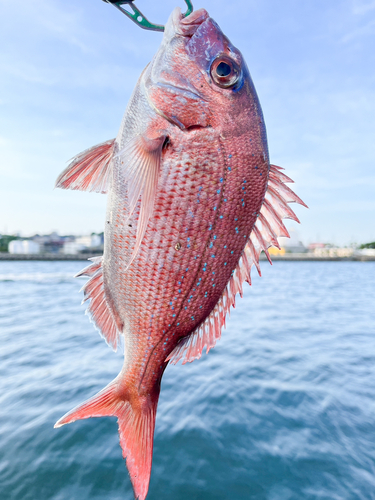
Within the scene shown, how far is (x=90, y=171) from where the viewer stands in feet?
5.90

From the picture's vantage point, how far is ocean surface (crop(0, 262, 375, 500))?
409 cm

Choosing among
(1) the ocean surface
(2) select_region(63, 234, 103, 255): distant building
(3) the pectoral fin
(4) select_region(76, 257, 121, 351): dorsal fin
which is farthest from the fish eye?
(2) select_region(63, 234, 103, 255): distant building

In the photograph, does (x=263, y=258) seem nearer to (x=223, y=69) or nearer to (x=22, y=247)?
(x=22, y=247)

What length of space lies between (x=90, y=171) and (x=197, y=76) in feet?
2.52

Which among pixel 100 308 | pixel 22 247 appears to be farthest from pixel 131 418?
pixel 22 247

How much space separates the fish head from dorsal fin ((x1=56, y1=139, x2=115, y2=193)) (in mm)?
404

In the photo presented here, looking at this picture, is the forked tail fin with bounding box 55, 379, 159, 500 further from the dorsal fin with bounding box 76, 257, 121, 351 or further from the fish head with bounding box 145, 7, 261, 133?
the fish head with bounding box 145, 7, 261, 133

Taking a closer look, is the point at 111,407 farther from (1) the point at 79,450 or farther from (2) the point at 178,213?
(1) the point at 79,450

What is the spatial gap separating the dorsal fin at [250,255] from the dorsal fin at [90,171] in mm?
910

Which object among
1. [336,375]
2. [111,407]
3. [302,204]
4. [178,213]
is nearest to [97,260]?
[178,213]

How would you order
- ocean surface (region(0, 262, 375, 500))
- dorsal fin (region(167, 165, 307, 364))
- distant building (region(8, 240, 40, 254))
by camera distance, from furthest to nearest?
distant building (region(8, 240, 40, 254))
ocean surface (region(0, 262, 375, 500))
dorsal fin (region(167, 165, 307, 364))

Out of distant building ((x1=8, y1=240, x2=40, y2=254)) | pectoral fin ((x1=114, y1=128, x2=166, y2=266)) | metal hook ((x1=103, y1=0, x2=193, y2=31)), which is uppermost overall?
metal hook ((x1=103, y1=0, x2=193, y2=31))

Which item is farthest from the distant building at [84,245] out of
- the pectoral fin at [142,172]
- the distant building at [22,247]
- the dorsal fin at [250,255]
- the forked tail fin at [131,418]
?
the pectoral fin at [142,172]

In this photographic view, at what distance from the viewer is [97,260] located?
2059 millimetres
